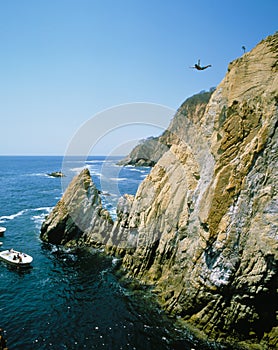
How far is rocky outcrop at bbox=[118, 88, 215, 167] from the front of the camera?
118900 millimetres

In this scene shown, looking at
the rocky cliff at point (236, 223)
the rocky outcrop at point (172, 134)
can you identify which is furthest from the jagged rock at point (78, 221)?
the rocky outcrop at point (172, 134)

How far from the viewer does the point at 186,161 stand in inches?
1265

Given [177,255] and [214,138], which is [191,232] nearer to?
[177,255]

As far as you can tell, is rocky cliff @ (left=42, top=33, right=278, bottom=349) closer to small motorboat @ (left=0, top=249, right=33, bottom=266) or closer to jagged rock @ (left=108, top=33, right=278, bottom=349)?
jagged rock @ (left=108, top=33, right=278, bottom=349)

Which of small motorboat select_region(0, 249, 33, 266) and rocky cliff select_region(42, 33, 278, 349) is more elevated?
rocky cliff select_region(42, 33, 278, 349)

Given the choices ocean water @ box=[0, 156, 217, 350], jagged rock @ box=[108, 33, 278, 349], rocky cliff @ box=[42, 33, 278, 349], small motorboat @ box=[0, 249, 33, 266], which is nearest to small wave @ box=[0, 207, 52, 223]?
ocean water @ box=[0, 156, 217, 350]

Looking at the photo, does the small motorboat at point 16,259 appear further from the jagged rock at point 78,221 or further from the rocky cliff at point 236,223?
the rocky cliff at point 236,223

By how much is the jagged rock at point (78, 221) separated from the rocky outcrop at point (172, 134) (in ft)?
145

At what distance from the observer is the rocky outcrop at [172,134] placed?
119 metres

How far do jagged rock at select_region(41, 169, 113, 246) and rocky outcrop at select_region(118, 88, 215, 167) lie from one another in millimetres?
44125

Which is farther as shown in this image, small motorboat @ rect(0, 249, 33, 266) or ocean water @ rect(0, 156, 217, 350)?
small motorboat @ rect(0, 249, 33, 266)

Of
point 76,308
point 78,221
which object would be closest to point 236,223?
point 76,308

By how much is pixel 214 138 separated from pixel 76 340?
2158 centimetres

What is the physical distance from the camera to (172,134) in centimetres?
13850
